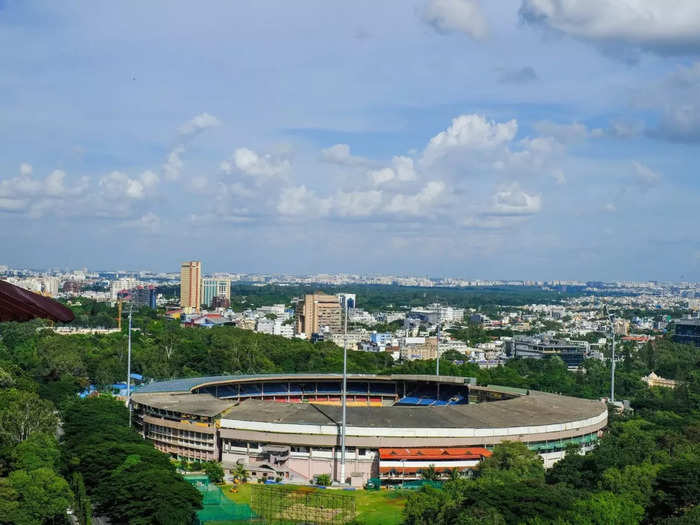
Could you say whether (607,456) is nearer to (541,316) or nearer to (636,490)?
(636,490)

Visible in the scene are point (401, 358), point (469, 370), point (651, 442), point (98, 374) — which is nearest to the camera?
point (651, 442)

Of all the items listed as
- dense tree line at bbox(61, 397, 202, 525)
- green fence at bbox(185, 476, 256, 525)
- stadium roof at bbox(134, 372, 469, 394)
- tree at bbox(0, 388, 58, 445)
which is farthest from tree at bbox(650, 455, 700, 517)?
stadium roof at bbox(134, 372, 469, 394)

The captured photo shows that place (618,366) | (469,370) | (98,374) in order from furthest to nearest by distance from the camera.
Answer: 1. (618,366)
2. (469,370)
3. (98,374)

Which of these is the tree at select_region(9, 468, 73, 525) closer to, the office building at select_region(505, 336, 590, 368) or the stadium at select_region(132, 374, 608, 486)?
the stadium at select_region(132, 374, 608, 486)

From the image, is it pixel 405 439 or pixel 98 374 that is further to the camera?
pixel 98 374

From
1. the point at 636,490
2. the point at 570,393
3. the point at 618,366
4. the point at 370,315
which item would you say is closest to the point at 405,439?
the point at 636,490

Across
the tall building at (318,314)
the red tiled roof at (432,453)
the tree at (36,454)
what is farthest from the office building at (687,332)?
the tree at (36,454)

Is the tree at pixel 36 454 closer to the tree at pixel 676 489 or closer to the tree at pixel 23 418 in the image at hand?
the tree at pixel 23 418

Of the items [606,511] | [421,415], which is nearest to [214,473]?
[421,415]
